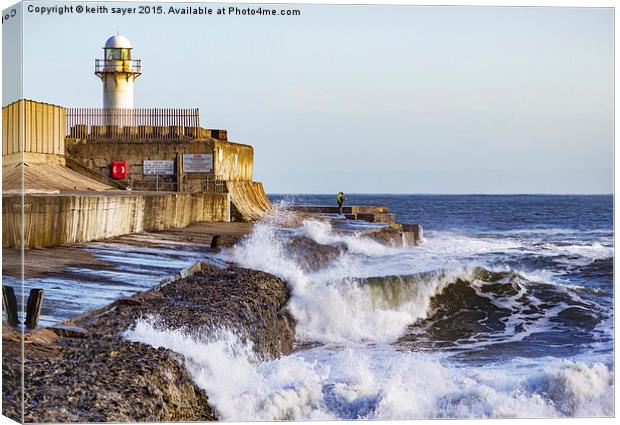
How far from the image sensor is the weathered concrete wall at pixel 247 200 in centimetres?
1600

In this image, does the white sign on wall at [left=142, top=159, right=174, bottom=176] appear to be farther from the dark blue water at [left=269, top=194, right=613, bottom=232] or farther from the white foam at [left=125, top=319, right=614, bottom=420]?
the white foam at [left=125, top=319, right=614, bottom=420]

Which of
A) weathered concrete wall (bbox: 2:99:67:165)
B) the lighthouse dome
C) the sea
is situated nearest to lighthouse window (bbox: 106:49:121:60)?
the lighthouse dome

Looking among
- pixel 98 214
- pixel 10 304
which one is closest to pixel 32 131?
pixel 98 214

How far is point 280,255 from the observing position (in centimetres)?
1302

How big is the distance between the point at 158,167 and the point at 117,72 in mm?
2622

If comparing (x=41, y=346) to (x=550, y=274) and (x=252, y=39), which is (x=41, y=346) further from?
(x=550, y=274)

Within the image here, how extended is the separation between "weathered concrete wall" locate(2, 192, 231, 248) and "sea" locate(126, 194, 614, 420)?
1077 millimetres

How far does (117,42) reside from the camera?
27.1 feet

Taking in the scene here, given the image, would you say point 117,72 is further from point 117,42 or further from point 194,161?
point 117,42

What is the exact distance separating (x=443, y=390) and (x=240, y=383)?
1429 millimetres

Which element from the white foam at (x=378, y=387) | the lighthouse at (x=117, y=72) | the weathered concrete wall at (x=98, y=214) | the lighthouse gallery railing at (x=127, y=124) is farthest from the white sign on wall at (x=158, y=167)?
the white foam at (x=378, y=387)

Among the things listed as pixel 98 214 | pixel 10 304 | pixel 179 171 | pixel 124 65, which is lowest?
pixel 10 304

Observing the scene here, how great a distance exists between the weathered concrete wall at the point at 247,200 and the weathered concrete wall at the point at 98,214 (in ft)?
0.68

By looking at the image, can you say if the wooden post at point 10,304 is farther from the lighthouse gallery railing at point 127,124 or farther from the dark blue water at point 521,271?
the lighthouse gallery railing at point 127,124
